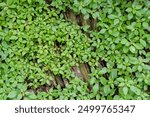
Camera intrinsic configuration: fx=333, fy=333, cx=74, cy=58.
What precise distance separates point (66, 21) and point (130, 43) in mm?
632

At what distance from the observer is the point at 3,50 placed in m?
2.90

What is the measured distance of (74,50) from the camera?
2.89 m

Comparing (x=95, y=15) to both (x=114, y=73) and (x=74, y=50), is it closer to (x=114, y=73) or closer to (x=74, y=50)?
(x=74, y=50)

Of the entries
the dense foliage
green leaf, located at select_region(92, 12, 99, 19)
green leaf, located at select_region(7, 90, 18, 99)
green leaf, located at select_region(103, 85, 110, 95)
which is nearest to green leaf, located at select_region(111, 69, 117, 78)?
the dense foliage

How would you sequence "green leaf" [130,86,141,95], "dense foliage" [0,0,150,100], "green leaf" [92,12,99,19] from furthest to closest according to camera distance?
1. "green leaf" [92,12,99,19]
2. "dense foliage" [0,0,150,100]
3. "green leaf" [130,86,141,95]

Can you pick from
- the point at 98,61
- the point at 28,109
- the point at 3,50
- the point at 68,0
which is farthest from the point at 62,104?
the point at 68,0

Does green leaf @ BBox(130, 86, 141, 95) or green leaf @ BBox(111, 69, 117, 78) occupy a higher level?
green leaf @ BBox(111, 69, 117, 78)

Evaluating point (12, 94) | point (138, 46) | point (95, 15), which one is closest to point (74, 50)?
point (95, 15)

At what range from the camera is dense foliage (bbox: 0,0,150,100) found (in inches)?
109

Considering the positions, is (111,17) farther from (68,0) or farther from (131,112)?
(131,112)

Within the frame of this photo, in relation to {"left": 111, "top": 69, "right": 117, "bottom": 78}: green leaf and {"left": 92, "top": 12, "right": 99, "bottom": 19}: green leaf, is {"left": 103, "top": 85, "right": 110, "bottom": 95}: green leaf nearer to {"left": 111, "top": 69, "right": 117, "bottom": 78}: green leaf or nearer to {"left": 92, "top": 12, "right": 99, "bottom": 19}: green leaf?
{"left": 111, "top": 69, "right": 117, "bottom": 78}: green leaf

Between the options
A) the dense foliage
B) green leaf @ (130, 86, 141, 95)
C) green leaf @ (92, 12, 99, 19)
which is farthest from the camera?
green leaf @ (92, 12, 99, 19)

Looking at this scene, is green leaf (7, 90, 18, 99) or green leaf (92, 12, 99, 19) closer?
green leaf (7, 90, 18, 99)

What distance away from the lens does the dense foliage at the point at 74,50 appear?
277 cm
